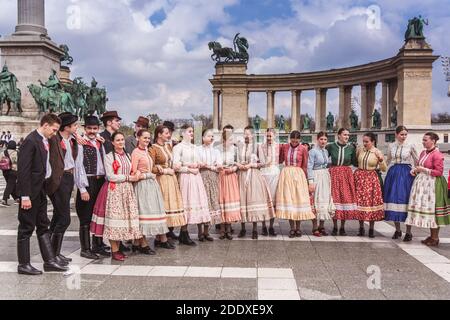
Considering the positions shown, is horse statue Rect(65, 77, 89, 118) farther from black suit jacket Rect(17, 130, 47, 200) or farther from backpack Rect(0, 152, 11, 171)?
black suit jacket Rect(17, 130, 47, 200)

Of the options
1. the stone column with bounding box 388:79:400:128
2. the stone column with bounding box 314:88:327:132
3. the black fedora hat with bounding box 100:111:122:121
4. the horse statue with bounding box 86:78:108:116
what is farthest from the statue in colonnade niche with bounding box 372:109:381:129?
the black fedora hat with bounding box 100:111:122:121

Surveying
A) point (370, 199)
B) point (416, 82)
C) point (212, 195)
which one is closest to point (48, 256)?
point (212, 195)

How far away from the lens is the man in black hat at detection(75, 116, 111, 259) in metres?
6.78

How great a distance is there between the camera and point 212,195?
806cm

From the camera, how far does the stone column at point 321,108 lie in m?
51.3

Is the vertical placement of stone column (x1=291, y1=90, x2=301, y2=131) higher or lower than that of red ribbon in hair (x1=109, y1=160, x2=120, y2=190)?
higher

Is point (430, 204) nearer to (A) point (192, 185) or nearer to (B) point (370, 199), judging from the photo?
(B) point (370, 199)

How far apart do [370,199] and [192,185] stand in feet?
10.8

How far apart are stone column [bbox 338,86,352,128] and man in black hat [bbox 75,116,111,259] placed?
44138 mm

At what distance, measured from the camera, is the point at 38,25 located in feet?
99.1

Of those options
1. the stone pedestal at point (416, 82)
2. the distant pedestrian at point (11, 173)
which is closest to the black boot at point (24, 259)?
the distant pedestrian at point (11, 173)

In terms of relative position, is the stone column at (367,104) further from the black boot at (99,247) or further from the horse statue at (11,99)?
the black boot at (99,247)

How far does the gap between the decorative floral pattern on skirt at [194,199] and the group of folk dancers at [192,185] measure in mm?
17
